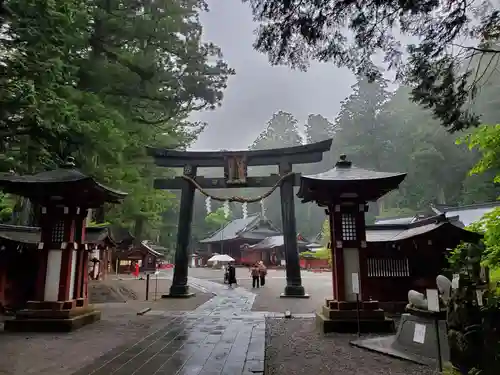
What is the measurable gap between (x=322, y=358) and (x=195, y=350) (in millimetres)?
2301

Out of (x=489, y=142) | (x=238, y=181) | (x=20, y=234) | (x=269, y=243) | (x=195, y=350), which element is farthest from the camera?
(x=269, y=243)

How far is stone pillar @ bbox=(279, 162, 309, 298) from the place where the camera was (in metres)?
15.3

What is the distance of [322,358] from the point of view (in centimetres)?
636

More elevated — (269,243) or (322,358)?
(269,243)

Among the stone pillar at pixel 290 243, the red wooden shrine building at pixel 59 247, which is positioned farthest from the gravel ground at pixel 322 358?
the stone pillar at pixel 290 243

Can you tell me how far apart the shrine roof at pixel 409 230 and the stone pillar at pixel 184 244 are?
7.57m

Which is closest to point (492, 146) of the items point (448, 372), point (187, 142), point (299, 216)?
point (448, 372)

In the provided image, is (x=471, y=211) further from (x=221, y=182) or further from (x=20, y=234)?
(x=20, y=234)

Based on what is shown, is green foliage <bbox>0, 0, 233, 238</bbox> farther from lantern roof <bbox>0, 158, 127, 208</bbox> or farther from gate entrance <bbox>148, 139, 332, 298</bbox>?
gate entrance <bbox>148, 139, 332, 298</bbox>

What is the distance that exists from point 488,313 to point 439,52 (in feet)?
11.7

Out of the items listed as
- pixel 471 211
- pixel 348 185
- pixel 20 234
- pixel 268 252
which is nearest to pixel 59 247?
pixel 20 234

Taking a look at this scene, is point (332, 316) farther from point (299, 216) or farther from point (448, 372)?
point (299, 216)

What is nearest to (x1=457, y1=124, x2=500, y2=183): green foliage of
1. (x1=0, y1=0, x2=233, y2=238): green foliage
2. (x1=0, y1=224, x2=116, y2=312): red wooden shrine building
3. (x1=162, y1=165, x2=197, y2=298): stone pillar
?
(x1=0, y1=0, x2=233, y2=238): green foliage

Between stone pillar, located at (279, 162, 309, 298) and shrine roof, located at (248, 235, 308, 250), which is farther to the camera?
shrine roof, located at (248, 235, 308, 250)
